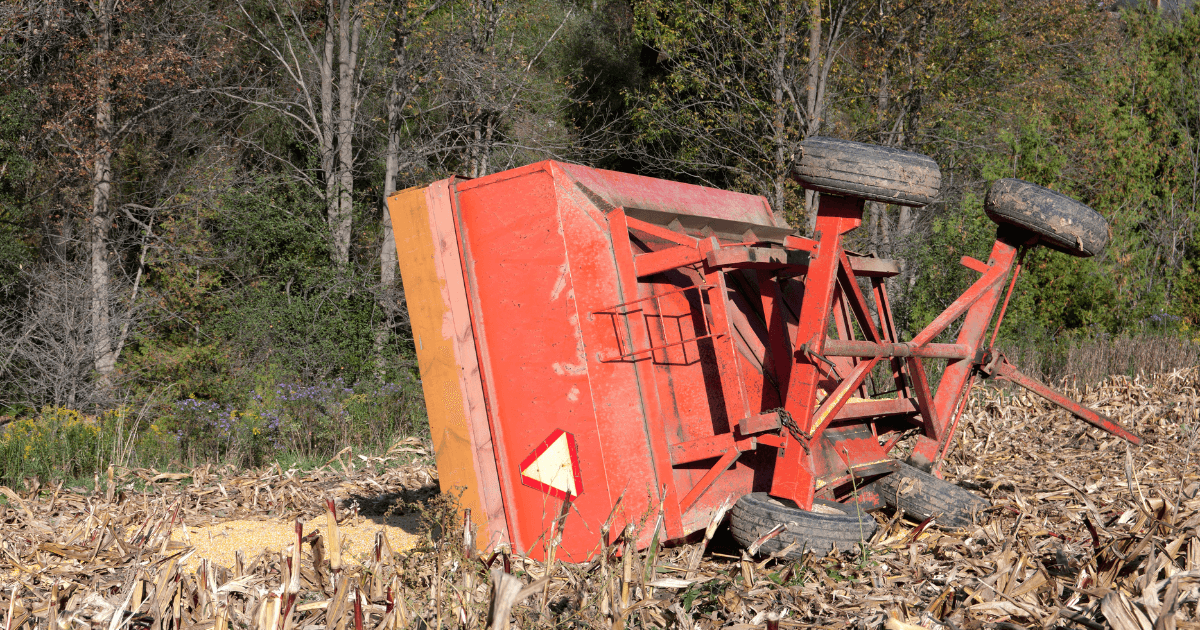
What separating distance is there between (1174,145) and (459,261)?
67.3 feet

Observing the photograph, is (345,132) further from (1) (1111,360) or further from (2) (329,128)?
(1) (1111,360)

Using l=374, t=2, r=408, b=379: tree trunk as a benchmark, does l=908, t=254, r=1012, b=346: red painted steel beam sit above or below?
below

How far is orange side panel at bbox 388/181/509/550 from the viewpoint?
397cm

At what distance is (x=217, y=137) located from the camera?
680 inches

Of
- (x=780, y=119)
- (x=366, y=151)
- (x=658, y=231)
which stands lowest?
(x=658, y=231)

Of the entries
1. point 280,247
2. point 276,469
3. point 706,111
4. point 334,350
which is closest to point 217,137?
point 280,247

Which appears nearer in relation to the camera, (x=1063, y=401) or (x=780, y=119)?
(x=1063, y=401)

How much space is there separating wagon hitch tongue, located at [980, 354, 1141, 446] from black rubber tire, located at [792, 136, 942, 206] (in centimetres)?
167

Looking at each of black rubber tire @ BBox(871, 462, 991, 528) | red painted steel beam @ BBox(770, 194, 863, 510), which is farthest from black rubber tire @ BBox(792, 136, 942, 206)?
black rubber tire @ BBox(871, 462, 991, 528)

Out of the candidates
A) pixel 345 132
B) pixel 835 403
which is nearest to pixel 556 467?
pixel 835 403

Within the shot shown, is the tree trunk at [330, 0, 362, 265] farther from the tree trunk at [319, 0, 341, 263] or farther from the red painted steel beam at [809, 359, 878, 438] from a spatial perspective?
the red painted steel beam at [809, 359, 878, 438]

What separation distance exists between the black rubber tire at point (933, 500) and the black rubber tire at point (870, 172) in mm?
1404

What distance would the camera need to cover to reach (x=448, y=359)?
4070 millimetres

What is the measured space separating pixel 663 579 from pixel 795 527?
0.73m
